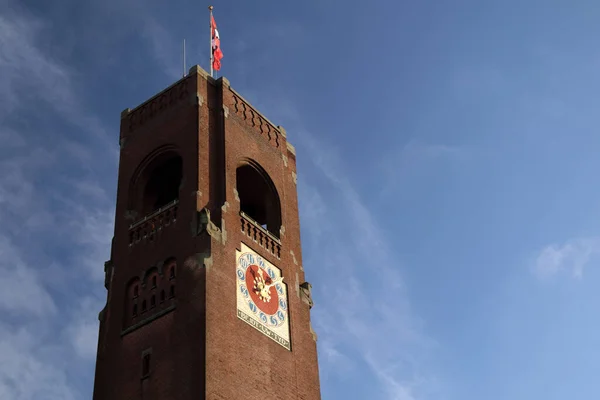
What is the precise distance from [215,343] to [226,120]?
41.3ft

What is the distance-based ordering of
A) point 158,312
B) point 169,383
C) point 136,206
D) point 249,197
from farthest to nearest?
point 249,197, point 136,206, point 158,312, point 169,383

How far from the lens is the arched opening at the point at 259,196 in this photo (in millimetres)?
45062

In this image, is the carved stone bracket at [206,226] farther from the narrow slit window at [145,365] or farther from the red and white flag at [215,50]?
the red and white flag at [215,50]

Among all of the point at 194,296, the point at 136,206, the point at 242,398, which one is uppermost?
the point at 136,206

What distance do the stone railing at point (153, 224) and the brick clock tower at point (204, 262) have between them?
0.19ft

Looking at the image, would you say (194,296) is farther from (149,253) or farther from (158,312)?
(149,253)

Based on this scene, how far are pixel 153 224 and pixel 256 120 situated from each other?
339 inches

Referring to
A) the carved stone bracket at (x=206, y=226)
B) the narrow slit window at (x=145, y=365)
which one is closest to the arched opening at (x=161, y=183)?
the carved stone bracket at (x=206, y=226)

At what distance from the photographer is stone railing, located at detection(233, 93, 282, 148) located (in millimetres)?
45969

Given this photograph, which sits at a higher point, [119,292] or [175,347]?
[119,292]

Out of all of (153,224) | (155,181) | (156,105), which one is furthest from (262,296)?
(156,105)

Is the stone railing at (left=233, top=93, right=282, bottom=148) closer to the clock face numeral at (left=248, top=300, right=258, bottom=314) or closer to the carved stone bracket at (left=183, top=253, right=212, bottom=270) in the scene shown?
the carved stone bracket at (left=183, top=253, right=212, bottom=270)

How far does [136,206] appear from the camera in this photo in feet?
145

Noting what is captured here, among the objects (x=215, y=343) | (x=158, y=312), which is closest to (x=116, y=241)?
(x=158, y=312)
